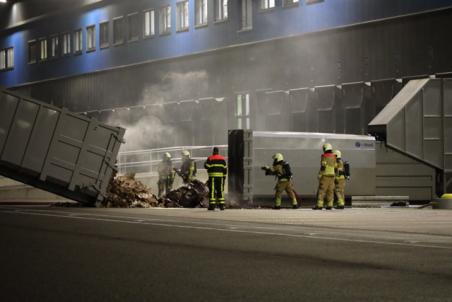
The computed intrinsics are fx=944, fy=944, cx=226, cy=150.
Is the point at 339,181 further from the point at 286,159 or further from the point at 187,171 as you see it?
the point at 187,171

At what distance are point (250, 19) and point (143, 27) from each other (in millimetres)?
9469

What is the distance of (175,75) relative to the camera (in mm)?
46594

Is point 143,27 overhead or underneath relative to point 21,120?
overhead

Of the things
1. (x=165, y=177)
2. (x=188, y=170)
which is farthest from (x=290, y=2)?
(x=188, y=170)

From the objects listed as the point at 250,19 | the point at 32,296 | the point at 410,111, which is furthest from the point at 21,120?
the point at 250,19

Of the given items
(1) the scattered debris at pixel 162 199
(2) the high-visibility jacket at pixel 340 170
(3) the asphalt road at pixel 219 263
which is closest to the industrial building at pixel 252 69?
(2) the high-visibility jacket at pixel 340 170

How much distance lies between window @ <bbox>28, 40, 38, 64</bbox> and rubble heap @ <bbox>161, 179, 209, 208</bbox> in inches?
1312

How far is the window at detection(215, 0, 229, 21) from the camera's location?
43906mm

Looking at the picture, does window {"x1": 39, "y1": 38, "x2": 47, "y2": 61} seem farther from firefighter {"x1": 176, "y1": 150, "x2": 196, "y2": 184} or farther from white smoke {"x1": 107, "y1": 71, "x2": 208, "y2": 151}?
firefighter {"x1": 176, "y1": 150, "x2": 196, "y2": 184}

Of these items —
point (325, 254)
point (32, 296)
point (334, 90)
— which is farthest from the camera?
point (334, 90)

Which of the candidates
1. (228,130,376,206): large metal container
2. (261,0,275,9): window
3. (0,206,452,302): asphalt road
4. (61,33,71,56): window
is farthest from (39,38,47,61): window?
(0,206,452,302): asphalt road

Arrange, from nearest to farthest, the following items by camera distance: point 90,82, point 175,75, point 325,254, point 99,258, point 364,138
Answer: point 99,258, point 325,254, point 364,138, point 175,75, point 90,82

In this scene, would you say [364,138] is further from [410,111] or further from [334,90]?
[334,90]

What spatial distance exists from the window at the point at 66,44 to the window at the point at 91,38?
185 cm
